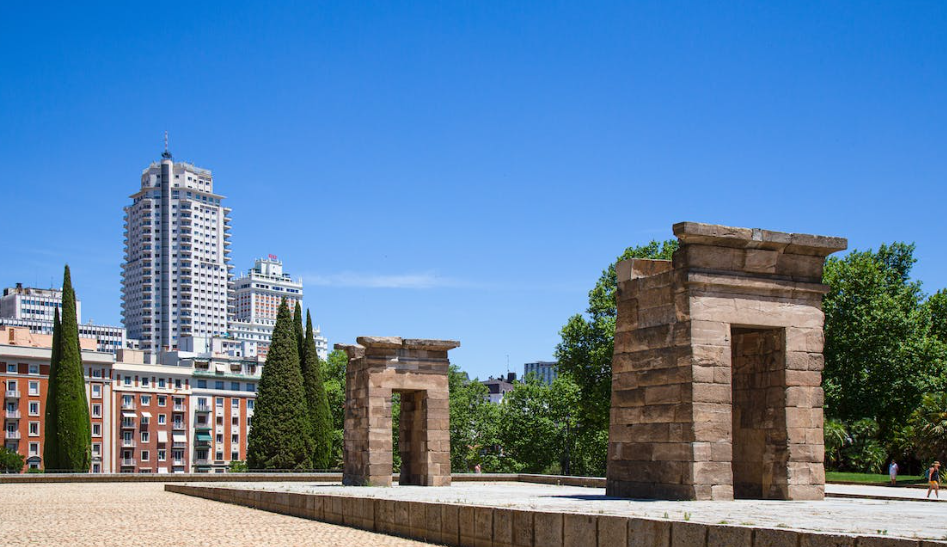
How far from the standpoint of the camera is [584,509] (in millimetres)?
11875

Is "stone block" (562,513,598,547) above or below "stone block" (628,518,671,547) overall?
below

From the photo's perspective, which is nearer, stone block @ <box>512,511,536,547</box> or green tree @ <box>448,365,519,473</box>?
stone block @ <box>512,511,536,547</box>

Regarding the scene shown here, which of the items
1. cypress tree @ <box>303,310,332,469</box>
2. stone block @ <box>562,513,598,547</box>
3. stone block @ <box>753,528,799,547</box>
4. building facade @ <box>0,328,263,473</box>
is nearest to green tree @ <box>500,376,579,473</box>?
cypress tree @ <box>303,310,332,469</box>

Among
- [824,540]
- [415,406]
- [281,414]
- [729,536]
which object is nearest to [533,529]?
[729,536]

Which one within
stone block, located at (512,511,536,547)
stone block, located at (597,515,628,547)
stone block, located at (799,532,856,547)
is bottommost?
stone block, located at (512,511,536,547)

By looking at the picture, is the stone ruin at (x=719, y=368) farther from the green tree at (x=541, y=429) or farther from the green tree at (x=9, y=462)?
the green tree at (x=9, y=462)

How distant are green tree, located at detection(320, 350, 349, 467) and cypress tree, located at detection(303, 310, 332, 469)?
170 cm

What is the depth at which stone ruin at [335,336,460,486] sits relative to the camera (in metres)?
27.1

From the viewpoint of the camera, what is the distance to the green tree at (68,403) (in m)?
51.5

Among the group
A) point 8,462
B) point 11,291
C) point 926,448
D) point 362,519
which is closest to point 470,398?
point 8,462

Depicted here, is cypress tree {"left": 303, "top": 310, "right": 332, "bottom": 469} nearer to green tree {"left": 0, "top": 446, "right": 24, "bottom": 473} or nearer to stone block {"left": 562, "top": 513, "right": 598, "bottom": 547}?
green tree {"left": 0, "top": 446, "right": 24, "bottom": 473}

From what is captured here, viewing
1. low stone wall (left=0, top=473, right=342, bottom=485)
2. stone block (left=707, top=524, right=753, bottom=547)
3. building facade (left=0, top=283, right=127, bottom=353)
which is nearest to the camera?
stone block (left=707, top=524, right=753, bottom=547)

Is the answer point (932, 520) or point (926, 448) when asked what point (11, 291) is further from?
point (932, 520)

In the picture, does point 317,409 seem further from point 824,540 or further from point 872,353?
point 824,540
